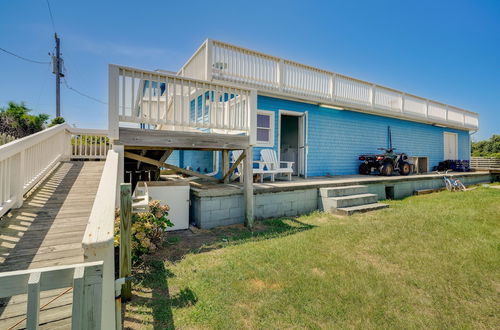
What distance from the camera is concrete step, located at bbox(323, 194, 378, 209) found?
5.68 metres

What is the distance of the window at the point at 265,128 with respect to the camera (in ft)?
23.9

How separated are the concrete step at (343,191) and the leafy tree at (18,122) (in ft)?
46.8

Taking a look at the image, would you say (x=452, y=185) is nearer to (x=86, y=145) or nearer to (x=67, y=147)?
(x=86, y=145)

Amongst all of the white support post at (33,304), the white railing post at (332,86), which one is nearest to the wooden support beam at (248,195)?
the white support post at (33,304)

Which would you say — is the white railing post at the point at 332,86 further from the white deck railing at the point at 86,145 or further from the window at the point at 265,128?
the white deck railing at the point at 86,145

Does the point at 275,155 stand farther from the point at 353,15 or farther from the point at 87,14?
the point at 87,14

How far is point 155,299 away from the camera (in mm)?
2354

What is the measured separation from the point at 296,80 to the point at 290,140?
288 cm

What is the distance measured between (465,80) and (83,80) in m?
41.3

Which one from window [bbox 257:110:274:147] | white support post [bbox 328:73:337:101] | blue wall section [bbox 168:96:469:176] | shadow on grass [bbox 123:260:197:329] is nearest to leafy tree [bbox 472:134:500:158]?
blue wall section [bbox 168:96:469:176]

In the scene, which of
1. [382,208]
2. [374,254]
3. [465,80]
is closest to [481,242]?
[374,254]

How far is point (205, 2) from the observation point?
782cm

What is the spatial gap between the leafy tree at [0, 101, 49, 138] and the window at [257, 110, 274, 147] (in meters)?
12.1

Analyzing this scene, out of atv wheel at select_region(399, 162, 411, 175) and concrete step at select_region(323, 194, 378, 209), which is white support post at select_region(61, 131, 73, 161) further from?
atv wheel at select_region(399, 162, 411, 175)
